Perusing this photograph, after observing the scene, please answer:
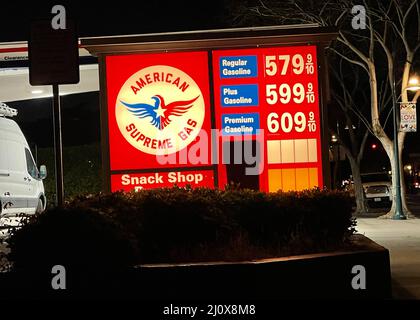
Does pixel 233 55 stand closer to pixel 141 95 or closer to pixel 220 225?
pixel 141 95

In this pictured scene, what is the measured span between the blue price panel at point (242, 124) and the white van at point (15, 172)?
6.13 meters

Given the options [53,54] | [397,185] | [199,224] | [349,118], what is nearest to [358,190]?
[349,118]

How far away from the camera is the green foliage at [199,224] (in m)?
8.55

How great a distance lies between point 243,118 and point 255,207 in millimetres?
3420

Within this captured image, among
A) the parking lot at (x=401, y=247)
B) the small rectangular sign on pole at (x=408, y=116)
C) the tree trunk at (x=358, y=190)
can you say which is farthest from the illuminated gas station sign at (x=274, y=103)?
the tree trunk at (x=358, y=190)

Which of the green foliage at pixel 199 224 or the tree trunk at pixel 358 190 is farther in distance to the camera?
the tree trunk at pixel 358 190

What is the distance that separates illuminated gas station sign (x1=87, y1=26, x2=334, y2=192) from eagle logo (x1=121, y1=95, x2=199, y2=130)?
18mm

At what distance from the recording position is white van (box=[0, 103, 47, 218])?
17.7 m

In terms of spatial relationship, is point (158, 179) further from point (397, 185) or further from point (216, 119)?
point (397, 185)

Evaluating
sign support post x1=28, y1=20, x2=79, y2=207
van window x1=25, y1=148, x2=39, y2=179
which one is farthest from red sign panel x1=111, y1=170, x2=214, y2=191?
van window x1=25, y1=148, x2=39, y2=179

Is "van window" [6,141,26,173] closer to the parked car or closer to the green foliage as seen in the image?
the green foliage

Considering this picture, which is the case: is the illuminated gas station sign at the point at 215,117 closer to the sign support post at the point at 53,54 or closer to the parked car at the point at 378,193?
the sign support post at the point at 53,54
